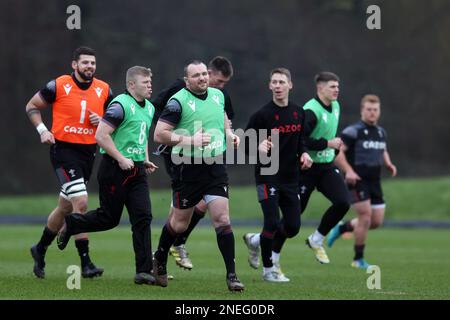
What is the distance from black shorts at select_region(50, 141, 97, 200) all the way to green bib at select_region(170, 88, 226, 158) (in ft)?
5.42

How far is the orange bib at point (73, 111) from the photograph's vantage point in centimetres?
1033

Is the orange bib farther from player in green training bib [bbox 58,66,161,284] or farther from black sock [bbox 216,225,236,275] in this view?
black sock [bbox 216,225,236,275]

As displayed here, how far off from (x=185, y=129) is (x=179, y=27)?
2517 centimetres

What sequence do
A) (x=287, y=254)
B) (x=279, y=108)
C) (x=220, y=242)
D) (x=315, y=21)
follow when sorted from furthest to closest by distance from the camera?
(x=315, y=21)
(x=287, y=254)
(x=279, y=108)
(x=220, y=242)

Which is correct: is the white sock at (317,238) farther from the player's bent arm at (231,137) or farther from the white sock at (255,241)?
the player's bent arm at (231,137)

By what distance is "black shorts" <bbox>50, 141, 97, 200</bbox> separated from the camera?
33.4 ft

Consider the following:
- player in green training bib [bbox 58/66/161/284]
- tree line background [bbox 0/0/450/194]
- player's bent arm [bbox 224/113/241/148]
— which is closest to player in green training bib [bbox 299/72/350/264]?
player's bent arm [bbox 224/113/241/148]

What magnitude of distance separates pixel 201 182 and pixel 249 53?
24964 millimetres

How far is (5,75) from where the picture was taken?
107 feet

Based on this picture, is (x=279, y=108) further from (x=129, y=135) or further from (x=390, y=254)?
(x=390, y=254)

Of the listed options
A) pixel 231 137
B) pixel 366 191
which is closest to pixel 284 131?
pixel 231 137

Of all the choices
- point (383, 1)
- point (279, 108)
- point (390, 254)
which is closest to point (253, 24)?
point (383, 1)

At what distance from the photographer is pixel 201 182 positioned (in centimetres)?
901

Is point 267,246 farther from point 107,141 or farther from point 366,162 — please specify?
point 366,162
